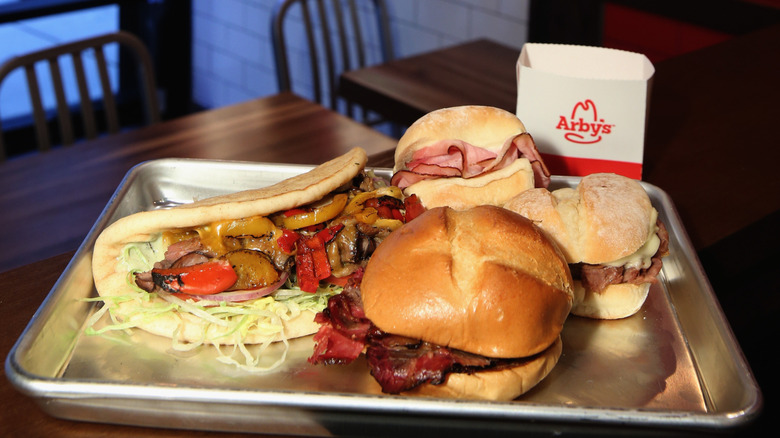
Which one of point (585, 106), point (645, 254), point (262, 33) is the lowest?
point (262, 33)

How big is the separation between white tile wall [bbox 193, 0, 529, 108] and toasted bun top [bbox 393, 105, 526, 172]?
295 centimetres

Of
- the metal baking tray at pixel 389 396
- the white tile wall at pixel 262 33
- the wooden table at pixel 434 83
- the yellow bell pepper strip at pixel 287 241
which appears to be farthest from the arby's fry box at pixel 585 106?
the white tile wall at pixel 262 33

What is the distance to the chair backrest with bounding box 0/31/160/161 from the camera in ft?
11.0

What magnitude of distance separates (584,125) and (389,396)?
1164 mm

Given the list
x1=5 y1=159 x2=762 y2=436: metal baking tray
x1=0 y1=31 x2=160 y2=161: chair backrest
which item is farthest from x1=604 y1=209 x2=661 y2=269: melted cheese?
x1=0 y1=31 x2=160 y2=161: chair backrest

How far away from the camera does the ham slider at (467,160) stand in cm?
198

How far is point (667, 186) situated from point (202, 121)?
192 centimetres

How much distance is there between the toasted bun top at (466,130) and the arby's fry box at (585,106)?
4.3 inches

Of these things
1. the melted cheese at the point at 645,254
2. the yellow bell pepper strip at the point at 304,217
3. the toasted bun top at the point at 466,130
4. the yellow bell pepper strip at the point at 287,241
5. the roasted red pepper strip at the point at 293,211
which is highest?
the toasted bun top at the point at 466,130

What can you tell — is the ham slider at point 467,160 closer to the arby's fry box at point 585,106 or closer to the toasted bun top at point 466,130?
the toasted bun top at point 466,130

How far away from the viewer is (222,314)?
1.76 m

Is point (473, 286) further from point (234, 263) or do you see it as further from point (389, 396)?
point (234, 263)

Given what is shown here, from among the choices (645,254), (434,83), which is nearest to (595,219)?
(645,254)

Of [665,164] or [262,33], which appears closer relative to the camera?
[665,164]
